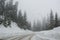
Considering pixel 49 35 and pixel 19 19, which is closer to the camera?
pixel 49 35

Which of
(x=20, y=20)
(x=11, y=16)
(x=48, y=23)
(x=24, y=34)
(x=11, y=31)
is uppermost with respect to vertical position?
(x=11, y=16)

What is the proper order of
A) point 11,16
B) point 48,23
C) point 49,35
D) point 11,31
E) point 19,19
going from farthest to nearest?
point 11,16
point 19,19
point 11,31
point 48,23
point 49,35

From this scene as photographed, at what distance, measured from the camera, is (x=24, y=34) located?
813 cm

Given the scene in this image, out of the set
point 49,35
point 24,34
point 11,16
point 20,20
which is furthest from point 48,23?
point 11,16

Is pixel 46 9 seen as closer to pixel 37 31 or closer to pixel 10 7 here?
pixel 37 31

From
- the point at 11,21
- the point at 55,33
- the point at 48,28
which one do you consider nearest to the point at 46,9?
the point at 48,28

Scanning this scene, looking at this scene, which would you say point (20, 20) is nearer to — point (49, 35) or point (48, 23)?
point (48, 23)

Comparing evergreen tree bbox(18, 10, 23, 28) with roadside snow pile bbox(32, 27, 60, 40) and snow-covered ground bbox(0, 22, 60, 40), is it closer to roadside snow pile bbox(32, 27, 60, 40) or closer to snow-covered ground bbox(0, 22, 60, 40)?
snow-covered ground bbox(0, 22, 60, 40)

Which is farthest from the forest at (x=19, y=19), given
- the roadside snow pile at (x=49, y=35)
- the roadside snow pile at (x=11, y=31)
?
the roadside snow pile at (x=49, y=35)

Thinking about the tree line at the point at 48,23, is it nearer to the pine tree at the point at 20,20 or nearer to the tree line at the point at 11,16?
the tree line at the point at 11,16

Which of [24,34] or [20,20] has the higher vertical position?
[20,20]

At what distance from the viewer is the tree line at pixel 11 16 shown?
8.94 m

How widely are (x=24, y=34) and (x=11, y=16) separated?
2.07m

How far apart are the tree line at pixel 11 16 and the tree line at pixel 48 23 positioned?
57cm
